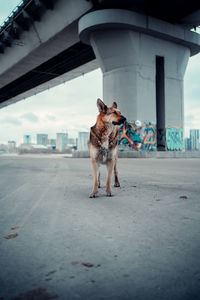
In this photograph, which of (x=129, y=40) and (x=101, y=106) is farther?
(x=129, y=40)

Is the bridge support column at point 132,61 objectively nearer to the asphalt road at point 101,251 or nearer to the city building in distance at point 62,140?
the asphalt road at point 101,251

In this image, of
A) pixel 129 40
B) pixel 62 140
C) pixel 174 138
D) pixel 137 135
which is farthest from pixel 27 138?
pixel 129 40

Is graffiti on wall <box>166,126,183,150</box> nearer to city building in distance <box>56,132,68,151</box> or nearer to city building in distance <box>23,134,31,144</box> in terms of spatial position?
city building in distance <box>23,134,31,144</box>

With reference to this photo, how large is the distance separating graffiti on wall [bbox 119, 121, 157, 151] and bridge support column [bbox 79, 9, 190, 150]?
0.57m

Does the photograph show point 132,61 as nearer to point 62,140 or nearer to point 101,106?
point 101,106

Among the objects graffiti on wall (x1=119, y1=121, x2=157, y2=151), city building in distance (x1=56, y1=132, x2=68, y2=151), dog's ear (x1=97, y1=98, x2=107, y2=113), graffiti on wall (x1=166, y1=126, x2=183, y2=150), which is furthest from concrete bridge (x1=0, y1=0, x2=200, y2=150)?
city building in distance (x1=56, y1=132, x2=68, y2=151)

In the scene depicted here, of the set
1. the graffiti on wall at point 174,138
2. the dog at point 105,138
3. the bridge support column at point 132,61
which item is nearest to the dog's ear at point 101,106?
the dog at point 105,138

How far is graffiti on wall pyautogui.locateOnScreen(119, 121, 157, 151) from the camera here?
21953 mm

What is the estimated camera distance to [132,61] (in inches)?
854

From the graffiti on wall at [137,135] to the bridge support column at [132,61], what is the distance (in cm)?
57

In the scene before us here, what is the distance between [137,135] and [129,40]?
8725 mm

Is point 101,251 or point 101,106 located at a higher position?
point 101,106

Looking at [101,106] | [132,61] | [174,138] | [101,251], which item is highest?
[132,61]

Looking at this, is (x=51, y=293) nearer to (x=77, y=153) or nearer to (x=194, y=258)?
(x=194, y=258)
